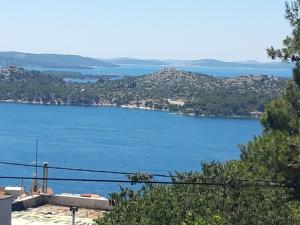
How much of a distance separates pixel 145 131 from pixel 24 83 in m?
82.4

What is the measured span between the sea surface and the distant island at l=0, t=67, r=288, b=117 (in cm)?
807

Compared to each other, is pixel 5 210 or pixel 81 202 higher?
pixel 5 210

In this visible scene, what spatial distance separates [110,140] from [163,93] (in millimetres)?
77535

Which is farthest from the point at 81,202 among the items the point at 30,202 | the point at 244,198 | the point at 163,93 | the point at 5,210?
the point at 163,93

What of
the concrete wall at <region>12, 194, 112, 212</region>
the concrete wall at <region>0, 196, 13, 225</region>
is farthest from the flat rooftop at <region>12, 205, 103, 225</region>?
the concrete wall at <region>0, 196, 13, 225</region>

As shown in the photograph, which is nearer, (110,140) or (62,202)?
(62,202)

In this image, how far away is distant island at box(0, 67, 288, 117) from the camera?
139 m

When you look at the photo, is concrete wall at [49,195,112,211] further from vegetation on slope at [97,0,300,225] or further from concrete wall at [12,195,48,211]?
vegetation on slope at [97,0,300,225]

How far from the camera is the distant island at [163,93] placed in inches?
5472

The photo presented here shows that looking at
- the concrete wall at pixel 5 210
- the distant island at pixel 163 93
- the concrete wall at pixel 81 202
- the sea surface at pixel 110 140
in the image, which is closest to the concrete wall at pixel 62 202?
the concrete wall at pixel 81 202

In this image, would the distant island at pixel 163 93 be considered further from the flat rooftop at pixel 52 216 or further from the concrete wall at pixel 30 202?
the flat rooftop at pixel 52 216

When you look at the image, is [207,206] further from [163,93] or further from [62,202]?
[163,93]

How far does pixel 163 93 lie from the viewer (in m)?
169

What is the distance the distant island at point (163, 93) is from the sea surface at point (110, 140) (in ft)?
26.5
